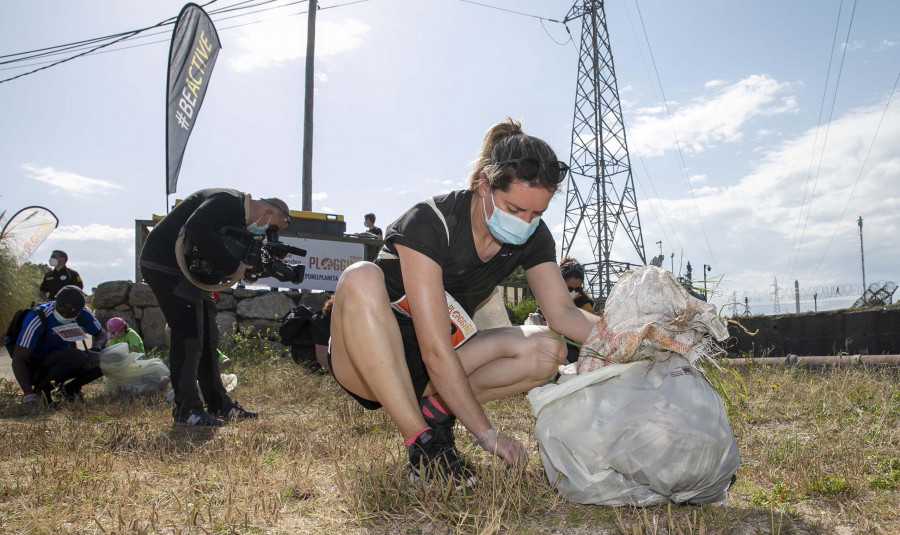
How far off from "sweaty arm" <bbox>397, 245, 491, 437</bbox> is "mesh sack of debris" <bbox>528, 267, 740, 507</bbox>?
0.25 metres

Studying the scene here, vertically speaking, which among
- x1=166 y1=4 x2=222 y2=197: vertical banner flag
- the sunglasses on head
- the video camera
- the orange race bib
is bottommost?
the orange race bib

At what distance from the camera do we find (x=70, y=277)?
855 cm

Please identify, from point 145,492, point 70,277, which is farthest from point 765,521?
point 70,277

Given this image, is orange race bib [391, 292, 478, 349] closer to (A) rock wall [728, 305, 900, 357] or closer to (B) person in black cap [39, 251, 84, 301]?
(A) rock wall [728, 305, 900, 357]

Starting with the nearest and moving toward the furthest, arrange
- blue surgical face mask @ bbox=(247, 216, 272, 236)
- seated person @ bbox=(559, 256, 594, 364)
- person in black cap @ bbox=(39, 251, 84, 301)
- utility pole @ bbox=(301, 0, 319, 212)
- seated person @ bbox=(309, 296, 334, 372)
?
blue surgical face mask @ bbox=(247, 216, 272, 236)
seated person @ bbox=(309, 296, 334, 372)
seated person @ bbox=(559, 256, 594, 364)
person in black cap @ bbox=(39, 251, 84, 301)
utility pole @ bbox=(301, 0, 319, 212)

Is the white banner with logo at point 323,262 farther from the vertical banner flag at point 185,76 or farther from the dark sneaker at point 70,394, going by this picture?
the dark sneaker at point 70,394

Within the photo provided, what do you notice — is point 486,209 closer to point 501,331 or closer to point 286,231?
point 501,331

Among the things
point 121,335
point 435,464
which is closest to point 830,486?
point 435,464

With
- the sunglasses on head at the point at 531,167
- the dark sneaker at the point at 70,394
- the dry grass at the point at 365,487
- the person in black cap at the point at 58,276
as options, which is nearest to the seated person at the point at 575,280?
the dry grass at the point at 365,487

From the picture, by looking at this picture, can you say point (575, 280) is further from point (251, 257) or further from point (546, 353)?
point (546, 353)

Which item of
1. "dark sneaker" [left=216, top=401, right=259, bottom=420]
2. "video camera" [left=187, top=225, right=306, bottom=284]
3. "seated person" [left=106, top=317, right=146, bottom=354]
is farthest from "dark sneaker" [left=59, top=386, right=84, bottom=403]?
"video camera" [left=187, top=225, right=306, bottom=284]

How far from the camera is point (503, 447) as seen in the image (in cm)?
214

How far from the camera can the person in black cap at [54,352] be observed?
5.46 meters

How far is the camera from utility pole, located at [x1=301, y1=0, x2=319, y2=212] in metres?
12.1
